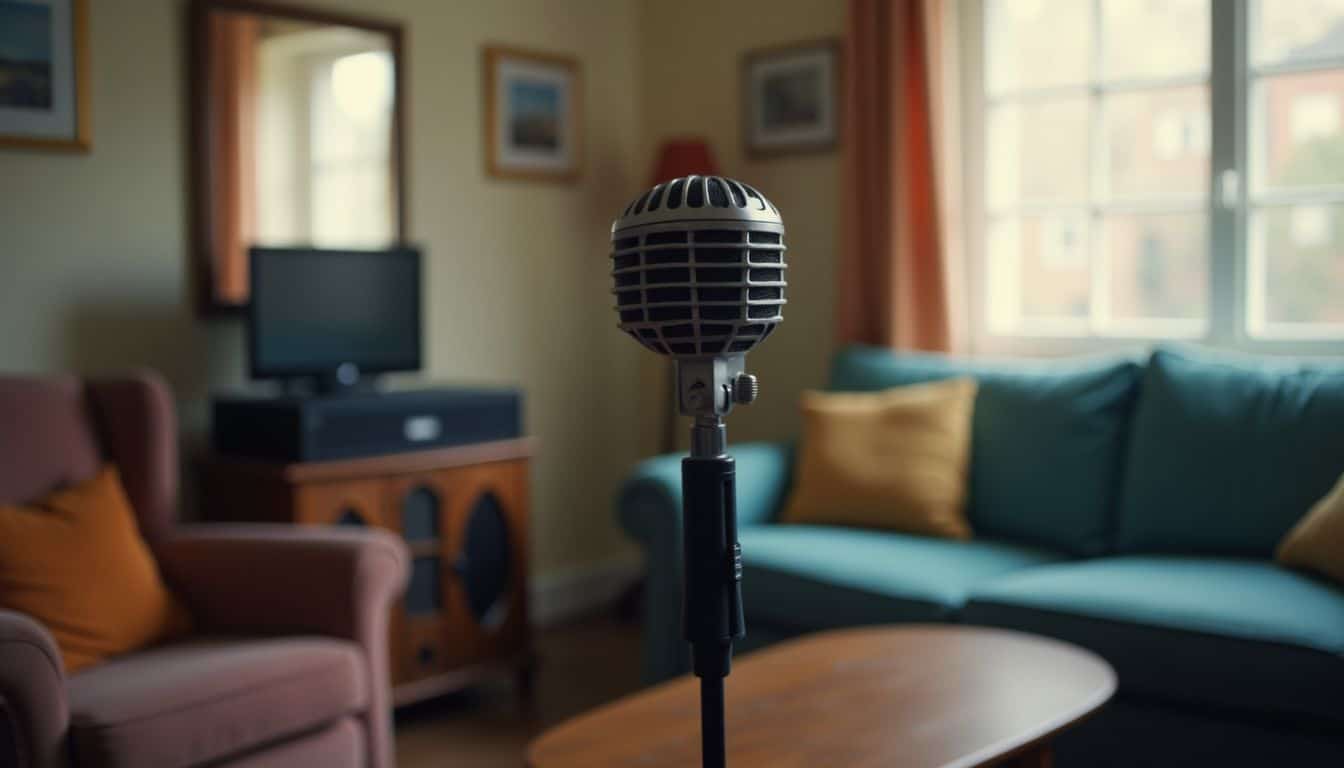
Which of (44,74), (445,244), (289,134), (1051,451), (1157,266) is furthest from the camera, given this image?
(445,244)

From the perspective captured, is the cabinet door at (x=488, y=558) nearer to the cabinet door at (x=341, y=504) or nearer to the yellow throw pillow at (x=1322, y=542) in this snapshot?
the cabinet door at (x=341, y=504)

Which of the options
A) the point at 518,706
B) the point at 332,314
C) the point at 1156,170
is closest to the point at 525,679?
the point at 518,706

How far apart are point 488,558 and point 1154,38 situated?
233 cm

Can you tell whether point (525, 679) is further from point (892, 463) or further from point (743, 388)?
point (743, 388)

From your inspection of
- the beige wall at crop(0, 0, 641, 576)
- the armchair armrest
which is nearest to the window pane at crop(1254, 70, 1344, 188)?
the beige wall at crop(0, 0, 641, 576)

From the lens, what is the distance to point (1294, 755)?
232 cm

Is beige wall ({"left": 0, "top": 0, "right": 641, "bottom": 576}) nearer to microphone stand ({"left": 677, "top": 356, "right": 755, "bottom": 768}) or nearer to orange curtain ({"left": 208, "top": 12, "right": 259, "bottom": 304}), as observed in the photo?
orange curtain ({"left": 208, "top": 12, "right": 259, "bottom": 304})

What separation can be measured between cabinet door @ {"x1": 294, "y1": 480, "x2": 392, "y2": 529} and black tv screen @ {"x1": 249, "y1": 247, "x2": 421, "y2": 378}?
1.12ft

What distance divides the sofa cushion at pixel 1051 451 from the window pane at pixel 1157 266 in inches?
13.9

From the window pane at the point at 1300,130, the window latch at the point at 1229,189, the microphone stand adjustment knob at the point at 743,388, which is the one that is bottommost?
the microphone stand adjustment knob at the point at 743,388

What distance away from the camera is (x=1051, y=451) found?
3.23m

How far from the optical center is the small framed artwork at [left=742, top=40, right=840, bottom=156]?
409 cm

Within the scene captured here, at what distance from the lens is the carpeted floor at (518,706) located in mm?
3123

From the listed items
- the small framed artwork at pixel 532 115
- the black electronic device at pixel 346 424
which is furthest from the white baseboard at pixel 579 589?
the small framed artwork at pixel 532 115
